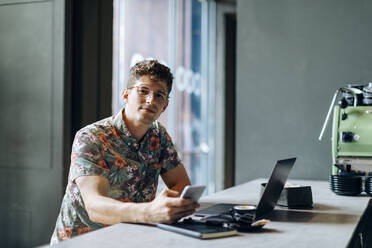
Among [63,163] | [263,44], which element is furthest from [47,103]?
[263,44]

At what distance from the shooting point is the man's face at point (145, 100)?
216 centimetres

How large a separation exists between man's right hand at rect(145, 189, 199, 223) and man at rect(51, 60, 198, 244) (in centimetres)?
16

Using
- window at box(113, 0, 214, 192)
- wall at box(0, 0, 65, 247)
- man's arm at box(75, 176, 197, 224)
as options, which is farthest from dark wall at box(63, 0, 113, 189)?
man's arm at box(75, 176, 197, 224)

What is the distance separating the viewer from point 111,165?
211cm

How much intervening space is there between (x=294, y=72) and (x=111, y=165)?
2.09 metres

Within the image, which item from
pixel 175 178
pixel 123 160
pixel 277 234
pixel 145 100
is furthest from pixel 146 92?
pixel 277 234

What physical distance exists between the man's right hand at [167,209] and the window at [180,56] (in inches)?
128

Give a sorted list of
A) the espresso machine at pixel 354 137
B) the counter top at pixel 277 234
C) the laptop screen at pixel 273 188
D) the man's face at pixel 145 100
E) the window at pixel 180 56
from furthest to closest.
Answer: the window at pixel 180 56 < the espresso machine at pixel 354 137 < the man's face at pixel 145 100 < the laptop screen at pixel 273 188 < the counter top at pixel 277 234

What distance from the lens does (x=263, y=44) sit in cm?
380

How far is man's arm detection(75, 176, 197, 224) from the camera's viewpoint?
5.31 feet

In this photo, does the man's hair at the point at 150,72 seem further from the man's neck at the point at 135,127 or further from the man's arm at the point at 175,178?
the man's arm at the point at 175,178

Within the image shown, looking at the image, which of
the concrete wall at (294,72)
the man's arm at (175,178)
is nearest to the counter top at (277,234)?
the man's arm at (175,178)

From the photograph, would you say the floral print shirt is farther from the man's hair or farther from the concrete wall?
the concrete wall

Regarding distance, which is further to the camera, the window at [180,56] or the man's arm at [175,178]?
the window at [180,56]
